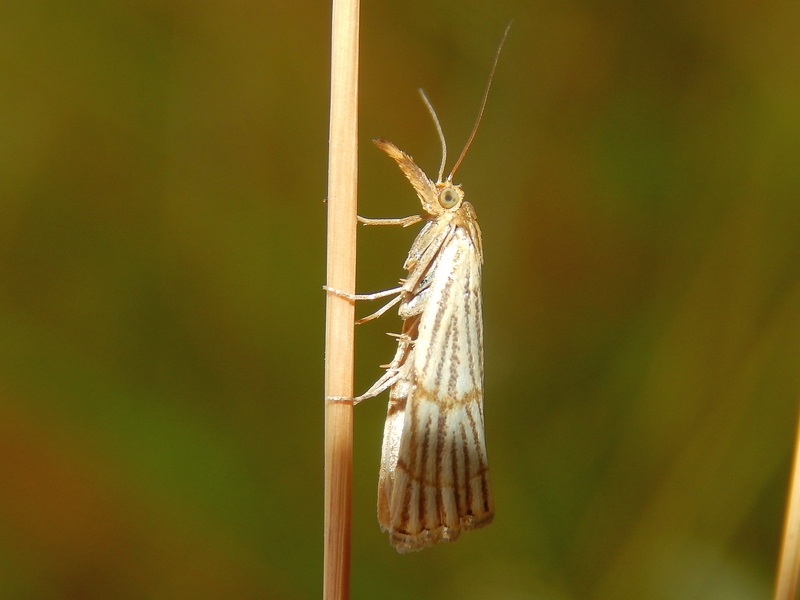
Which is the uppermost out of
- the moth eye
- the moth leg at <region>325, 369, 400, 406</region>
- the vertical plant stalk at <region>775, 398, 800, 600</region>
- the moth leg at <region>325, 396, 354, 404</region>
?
the moth eye

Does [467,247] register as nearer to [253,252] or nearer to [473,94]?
[253,252]

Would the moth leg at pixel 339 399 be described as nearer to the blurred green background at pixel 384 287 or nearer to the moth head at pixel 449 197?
the moth head at pixel 449 197

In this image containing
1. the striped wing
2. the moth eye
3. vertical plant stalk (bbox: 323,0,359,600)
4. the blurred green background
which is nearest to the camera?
vertical plant stalk (bbox: 323,0,359,600)

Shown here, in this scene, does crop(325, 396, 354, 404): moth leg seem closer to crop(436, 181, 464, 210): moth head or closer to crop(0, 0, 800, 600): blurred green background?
crop(436, 181, 464, 210): moth head

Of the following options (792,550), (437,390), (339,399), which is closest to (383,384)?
(437,390)

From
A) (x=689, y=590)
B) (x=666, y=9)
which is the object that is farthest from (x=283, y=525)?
(x=666, y=9)

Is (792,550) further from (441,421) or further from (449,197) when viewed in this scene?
(449,197)

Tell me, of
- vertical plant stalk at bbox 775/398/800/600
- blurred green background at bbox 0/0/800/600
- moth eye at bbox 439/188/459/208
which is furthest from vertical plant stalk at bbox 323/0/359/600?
blurred green background at bbox 0/0/800/600
